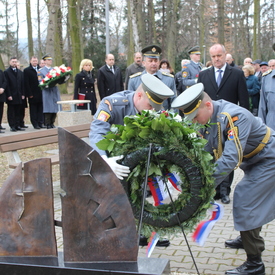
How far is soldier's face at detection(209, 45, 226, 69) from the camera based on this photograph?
650cm

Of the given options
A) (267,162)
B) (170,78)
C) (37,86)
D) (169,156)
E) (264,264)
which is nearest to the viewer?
(169,156)

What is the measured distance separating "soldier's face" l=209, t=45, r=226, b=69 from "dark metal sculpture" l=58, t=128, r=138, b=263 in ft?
14.1

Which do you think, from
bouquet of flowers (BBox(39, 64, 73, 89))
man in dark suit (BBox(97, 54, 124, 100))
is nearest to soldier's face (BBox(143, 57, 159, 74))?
man in dark suit (BBox(97, 54, 124, 100))

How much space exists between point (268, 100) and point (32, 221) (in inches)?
170

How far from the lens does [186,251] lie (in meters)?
4.48

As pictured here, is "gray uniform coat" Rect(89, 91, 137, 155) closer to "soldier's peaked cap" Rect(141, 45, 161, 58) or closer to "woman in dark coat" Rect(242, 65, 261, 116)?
"soldier's peaked cap" Rect(141, 45, 161, 58)

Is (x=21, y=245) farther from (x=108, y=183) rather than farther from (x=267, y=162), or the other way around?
(x=267, y=162)

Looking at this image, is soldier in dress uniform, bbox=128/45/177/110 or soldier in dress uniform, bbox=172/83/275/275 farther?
soldier in dress uniform, bbox=128/45/177/110

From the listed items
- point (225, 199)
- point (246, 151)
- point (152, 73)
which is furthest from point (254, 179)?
point (152, 73)

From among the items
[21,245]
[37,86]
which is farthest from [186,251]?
Result: [37,86]

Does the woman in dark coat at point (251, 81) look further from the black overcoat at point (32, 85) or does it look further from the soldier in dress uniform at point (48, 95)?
the black overcoat at point (32, 85)

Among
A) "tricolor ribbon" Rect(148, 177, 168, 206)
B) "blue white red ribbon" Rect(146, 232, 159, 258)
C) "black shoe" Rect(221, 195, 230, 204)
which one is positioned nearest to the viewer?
"blue white red ribbon" Rect(146, 232, 159, 258)

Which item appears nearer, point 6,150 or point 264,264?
point 264,264

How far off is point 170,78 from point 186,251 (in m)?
2.75
